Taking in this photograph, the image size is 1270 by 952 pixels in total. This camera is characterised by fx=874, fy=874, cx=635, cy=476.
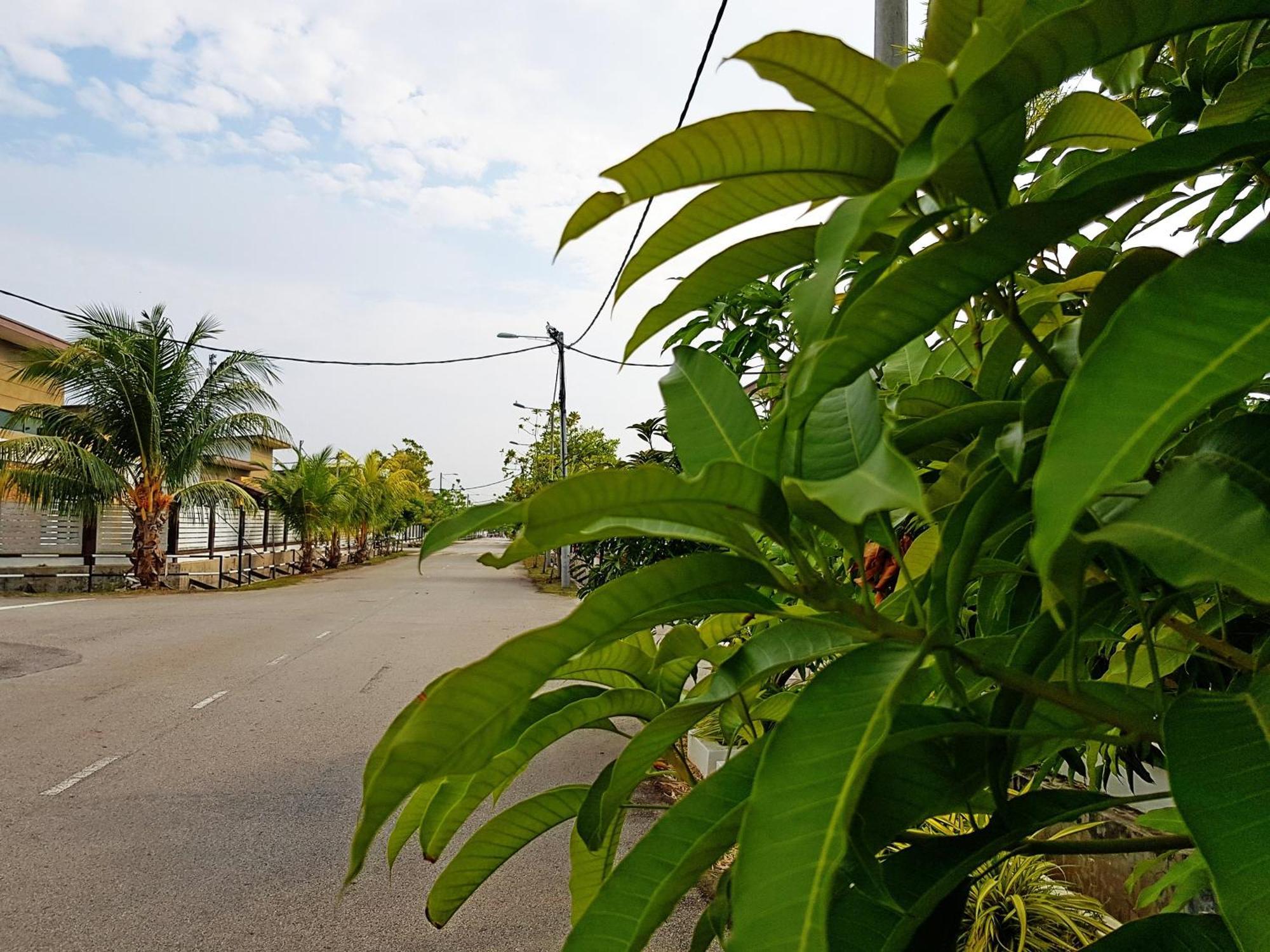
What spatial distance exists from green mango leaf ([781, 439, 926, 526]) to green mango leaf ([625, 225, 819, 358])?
→ 0.80ft

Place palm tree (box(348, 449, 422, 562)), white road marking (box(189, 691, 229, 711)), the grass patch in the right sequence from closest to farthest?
white road marking (box(189, 691, 229, 711))
the grass patch
palm tree (box(348, 449, 422, 562))

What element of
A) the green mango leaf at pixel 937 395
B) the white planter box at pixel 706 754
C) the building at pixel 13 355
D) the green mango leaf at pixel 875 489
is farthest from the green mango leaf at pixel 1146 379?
the building at pixel 13 355

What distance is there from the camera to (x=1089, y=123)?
634 mm

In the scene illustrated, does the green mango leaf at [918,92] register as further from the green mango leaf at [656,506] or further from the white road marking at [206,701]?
the white road marking at [206,701]

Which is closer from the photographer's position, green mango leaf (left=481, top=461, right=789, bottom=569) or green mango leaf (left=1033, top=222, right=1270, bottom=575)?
green mango leaf (left=1033, top=222, right=1270, bottom=575)

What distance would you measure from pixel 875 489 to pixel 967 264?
140 millimetres

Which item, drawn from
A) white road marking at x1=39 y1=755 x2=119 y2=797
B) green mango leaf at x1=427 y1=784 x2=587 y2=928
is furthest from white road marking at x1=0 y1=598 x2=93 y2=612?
green mango leaf at x1=427 y1=784 x2=587 y2=928

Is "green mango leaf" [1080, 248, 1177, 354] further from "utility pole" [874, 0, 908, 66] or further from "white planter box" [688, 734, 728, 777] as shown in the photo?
"white planter box" [688, 734, 728, 777]

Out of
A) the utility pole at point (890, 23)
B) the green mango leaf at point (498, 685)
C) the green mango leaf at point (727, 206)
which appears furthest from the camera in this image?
the utility pole at point (890, 23)

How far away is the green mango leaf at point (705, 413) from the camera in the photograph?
627 millimetres

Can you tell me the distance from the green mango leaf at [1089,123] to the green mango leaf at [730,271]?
0.62 feet

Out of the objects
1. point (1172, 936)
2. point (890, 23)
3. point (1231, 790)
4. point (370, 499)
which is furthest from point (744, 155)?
point (370, 499)

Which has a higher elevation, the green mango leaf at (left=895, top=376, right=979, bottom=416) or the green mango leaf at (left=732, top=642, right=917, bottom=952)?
the green mango leaf at (left=895, top=376, right=979, bottom=416)

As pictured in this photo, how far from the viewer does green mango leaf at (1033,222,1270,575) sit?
0.98ft
